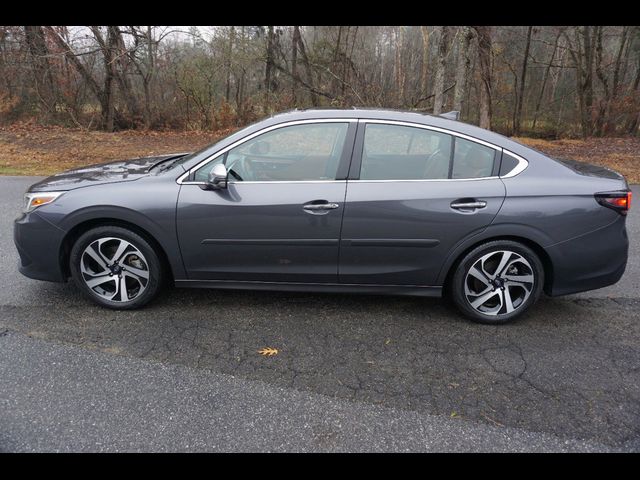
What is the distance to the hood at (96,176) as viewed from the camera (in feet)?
11.5

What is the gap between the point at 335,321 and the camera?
11.3 feet

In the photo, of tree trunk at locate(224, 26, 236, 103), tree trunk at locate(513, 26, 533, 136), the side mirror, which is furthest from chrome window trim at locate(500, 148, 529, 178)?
tree trunk at locate(513, 26, 533, 136)

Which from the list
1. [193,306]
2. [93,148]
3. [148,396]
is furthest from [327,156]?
[93,148]

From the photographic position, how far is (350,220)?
129 inches

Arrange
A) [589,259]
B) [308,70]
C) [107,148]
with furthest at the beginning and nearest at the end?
[308,70] < [107,148] < [589,259]

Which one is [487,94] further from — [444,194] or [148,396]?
[148,396]

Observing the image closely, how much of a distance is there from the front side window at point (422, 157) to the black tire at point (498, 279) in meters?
0.56

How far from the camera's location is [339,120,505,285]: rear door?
129 inches

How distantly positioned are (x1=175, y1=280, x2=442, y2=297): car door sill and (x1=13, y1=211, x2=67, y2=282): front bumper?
0.94 meters

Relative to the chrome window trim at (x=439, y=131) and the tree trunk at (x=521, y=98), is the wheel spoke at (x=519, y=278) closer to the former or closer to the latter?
the chrome window trim at (x=439, y=131)

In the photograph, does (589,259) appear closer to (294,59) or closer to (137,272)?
(137,272)

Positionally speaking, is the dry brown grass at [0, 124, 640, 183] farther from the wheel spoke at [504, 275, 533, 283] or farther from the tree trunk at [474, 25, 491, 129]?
the wheel spoke at [504, 275, 533, 283]

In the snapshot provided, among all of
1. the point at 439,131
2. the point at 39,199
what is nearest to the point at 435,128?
the point at 439,131

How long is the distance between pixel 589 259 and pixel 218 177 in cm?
282
